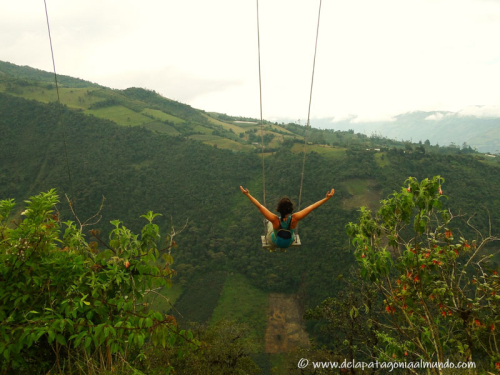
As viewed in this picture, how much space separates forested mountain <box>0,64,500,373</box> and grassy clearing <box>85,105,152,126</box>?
353mm

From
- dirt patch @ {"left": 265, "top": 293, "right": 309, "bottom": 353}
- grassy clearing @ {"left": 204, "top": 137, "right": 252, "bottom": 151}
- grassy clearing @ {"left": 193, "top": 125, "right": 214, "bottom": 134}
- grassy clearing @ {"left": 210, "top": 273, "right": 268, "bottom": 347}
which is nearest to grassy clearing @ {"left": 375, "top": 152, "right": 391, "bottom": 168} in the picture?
dirt patch @ {"left": 265, "top": 293, "right": 309, "bottom": 353}

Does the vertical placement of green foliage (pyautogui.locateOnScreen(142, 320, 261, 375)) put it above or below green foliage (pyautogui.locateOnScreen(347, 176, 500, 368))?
below

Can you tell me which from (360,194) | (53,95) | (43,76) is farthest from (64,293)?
(43,76)

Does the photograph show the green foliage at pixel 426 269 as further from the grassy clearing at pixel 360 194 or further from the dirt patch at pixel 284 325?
the grassy clearing at pixel 360 194

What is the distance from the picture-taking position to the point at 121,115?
62.1m

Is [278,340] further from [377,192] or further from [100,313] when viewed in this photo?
[100,313]

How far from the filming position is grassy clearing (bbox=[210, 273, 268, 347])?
103 ft

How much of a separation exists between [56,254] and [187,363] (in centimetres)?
807

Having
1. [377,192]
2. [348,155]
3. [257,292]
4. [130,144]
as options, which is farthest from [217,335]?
[130,144]

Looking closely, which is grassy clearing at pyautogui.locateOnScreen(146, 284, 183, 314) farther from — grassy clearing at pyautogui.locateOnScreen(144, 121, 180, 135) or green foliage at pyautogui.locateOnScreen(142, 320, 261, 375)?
grassy clearing at pyautogui.locateOnScreen(144, 121, 180, 135)

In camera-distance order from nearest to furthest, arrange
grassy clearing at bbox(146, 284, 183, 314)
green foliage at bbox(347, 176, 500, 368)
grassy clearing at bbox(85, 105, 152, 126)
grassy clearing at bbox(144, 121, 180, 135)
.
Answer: green foliage at bbox(347, 176, 500, 368)
grassy clearing at bbox(146, 284, 183, 314)
grassy clearing at bbox(85, 105, 152, 126)
grassy clearing at bbox(144, 121, 180, 135)

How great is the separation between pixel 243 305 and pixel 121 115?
45093mm

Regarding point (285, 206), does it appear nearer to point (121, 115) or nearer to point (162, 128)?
point (162, 128)

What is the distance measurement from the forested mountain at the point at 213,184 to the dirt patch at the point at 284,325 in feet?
2.03
